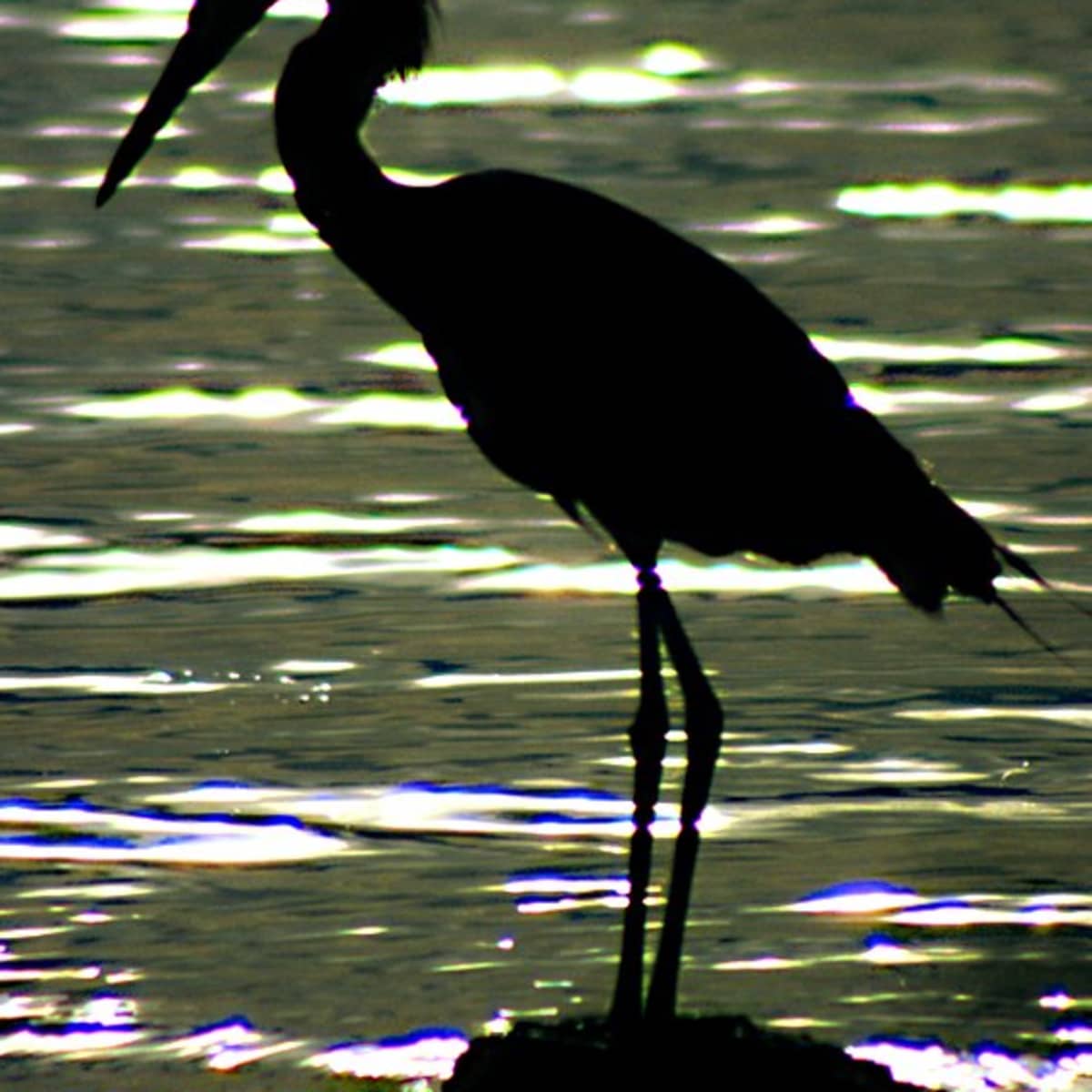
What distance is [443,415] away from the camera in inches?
435

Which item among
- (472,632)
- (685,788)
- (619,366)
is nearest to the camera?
(685,788)

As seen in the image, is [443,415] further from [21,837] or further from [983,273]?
[21,837]

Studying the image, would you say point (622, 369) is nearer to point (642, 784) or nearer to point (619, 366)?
point (619, 366)

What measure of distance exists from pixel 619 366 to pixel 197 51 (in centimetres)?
162

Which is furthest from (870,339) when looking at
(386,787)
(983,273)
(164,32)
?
(164,32)

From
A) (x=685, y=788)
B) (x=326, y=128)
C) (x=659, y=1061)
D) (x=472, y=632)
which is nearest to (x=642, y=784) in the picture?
(x=685, y=788)

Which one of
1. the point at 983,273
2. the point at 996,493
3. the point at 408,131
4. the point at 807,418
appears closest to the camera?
the point at 807,418

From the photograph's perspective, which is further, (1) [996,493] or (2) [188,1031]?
(1) [996,493]

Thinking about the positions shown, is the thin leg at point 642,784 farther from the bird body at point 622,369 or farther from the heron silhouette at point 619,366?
the bird body at point 622,369

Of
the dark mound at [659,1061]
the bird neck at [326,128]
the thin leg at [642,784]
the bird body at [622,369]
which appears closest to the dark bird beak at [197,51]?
the bird neck at [326,128]

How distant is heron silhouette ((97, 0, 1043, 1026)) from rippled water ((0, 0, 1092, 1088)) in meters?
0.42

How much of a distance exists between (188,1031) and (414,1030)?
0.39 metres

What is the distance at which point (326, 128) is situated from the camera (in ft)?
28.3

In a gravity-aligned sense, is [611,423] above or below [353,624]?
above
